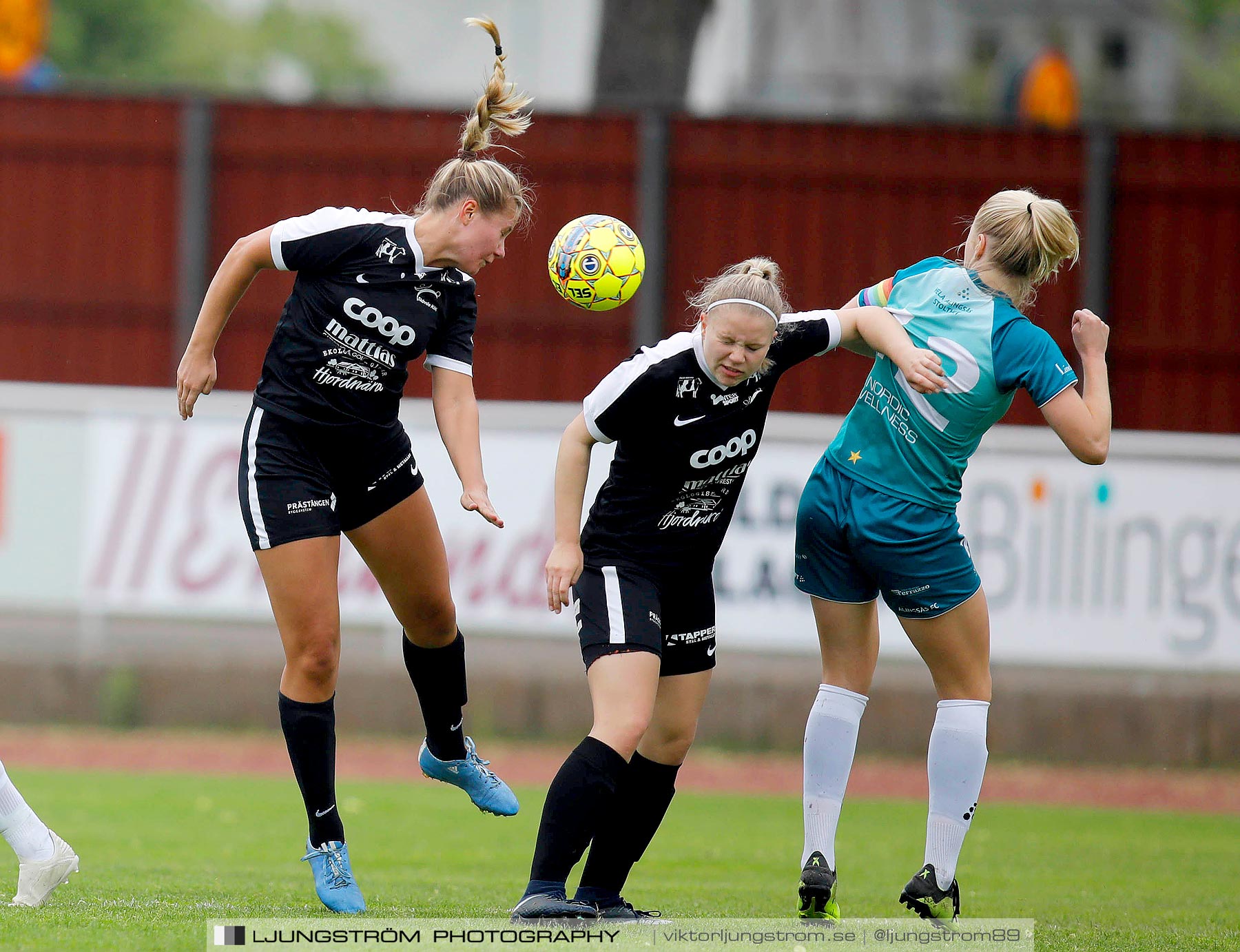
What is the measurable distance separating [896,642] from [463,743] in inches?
216

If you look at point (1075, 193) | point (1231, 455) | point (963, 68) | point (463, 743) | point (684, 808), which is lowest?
point (684, 808)

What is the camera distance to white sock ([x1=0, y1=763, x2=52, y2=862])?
15.6 feet

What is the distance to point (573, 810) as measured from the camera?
450 cm

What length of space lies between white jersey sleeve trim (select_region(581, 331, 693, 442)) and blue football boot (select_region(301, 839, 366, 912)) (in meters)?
1.61

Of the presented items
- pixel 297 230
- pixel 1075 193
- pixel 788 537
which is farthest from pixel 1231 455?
pixel 297 230

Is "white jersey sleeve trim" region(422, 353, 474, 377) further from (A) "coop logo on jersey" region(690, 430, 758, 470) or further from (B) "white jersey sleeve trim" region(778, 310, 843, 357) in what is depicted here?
(B) "white jersey sleeve trim" region(778, 310, 843, 357)

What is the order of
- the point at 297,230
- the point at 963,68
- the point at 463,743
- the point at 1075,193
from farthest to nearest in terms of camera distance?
the point at 963,68
the point at 1075,193
the point at 463,743
the point at 297,230

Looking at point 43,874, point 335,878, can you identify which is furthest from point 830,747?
point 43,874

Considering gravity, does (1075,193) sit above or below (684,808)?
above

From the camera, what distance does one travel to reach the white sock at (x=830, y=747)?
5117 millimetres

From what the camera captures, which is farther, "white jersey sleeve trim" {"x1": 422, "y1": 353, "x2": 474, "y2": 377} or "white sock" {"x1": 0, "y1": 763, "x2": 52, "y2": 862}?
"white jersey sleeve trim" {"x1": 422, "y1": 353, "x2": 474, "y2": 377}

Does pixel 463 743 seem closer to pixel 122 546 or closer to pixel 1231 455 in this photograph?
pixel 122 546

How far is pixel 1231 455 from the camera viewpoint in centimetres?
1075

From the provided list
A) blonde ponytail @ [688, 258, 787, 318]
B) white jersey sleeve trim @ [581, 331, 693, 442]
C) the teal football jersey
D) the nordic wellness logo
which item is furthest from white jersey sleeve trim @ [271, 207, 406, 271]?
the nordic wellness logo
